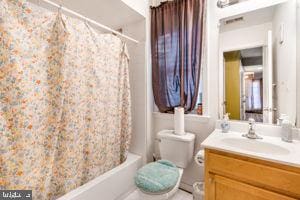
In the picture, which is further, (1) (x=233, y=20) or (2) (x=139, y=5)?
(2) (x=139, y=5)

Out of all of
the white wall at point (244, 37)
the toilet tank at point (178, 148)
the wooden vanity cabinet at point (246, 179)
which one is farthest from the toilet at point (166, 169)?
the white wall at point (244, 37)

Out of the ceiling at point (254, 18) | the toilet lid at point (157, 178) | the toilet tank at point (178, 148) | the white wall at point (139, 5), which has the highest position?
the white wall at point (139, 5)

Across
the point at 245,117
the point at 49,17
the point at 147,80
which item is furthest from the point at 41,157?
the point at 245,117

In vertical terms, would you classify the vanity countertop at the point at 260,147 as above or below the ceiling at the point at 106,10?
below

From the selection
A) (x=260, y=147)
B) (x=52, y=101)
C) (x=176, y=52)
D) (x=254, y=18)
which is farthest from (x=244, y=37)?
(x=52, y=101)

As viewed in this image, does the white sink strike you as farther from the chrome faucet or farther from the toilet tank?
Answer: the toilet tank

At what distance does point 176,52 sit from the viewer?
5.90 ft

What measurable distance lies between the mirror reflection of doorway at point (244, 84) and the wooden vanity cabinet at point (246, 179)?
1.88 feet

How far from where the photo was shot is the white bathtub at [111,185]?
1314 millimetres

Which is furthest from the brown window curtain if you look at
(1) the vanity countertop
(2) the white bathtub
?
(2) the white bathtub

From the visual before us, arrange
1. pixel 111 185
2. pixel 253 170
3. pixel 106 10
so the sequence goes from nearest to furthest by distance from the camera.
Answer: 1. pixel 253 170
2. pixel 111 185
3. pixel 106 10

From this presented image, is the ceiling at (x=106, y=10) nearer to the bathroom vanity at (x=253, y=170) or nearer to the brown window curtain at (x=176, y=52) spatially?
the brown window curtain at (x=176, y=52)

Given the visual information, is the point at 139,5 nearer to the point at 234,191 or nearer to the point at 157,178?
the point at 157,178

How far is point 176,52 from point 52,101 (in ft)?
4.31
